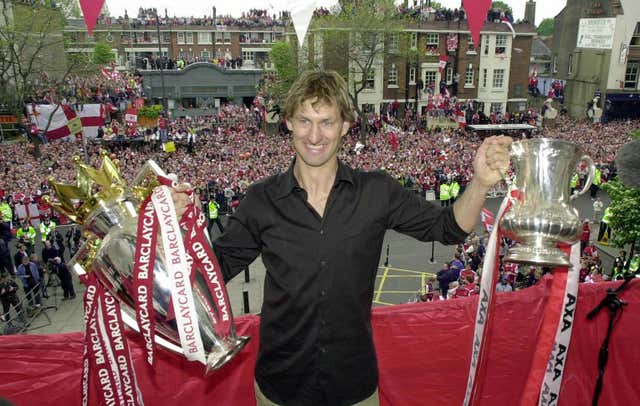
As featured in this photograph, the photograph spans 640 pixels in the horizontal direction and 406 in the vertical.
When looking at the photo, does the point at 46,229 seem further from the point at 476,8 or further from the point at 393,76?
the point at 393,76

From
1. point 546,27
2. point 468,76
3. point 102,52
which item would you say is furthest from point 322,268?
point 546,27

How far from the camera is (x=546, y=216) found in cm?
211

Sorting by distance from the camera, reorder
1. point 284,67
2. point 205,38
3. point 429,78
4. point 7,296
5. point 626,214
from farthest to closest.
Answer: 1. point 205,38
2. point 429,78
3. point 284,67
4. point 7,296
5. point 626,214

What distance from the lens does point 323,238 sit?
2.21m

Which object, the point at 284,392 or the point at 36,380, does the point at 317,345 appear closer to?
the point at 284,392

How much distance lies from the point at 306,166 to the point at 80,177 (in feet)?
3.72

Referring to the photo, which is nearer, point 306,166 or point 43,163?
point 306,166

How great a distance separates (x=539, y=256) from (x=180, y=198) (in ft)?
5.44

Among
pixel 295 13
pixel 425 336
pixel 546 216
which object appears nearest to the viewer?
pixel 546 216

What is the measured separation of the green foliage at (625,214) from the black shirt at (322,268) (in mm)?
8148

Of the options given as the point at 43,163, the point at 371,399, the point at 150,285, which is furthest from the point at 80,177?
the point at 43,163

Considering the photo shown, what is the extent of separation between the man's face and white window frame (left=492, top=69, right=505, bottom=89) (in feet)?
134

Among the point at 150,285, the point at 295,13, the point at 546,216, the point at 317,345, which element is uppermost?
the point at 295,13

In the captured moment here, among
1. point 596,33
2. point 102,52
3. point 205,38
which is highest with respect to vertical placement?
point 205,38
